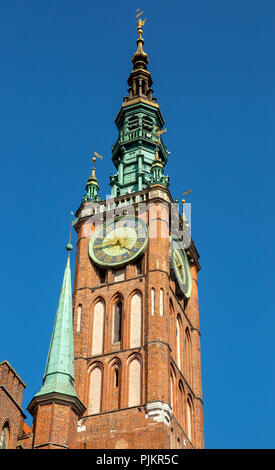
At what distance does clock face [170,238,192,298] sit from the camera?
144 ft

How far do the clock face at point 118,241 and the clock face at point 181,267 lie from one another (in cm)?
168

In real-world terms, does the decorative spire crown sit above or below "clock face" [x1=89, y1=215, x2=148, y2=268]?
above

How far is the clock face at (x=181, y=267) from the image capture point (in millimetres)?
43750

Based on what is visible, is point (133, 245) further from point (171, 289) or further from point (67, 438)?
point (67, 438)

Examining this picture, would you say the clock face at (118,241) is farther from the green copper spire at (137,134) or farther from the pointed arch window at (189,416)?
the pointed arch window at (189,416)

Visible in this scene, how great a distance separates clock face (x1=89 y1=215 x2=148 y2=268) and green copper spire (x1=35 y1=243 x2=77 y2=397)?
14.8 meters

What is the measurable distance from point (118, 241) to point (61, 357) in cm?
1791

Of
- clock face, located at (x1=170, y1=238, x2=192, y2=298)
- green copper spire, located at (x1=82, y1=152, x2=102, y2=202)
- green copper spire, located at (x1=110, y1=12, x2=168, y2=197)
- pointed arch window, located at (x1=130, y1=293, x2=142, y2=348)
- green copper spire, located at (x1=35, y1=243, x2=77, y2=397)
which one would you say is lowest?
green copper spire, located at (x1=35, y1=243, x2=77, y2=397)

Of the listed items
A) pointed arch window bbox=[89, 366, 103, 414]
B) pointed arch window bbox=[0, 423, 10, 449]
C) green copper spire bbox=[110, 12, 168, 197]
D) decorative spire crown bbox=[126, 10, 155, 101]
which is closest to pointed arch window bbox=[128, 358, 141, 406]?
pointed arch window bbox=[89, 366, 103, 414]

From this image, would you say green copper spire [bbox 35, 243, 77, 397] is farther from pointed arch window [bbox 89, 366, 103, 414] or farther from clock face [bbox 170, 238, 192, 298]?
clock face [bbox 170, 238, 192, 298]

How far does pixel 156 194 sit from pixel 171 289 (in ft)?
16.1

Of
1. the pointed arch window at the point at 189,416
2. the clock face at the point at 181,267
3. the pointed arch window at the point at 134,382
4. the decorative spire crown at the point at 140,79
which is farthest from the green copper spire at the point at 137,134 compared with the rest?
the pointed arch window at the point at 189,416

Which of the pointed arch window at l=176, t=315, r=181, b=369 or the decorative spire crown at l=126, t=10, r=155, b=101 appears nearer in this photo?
the pointed arch window at l=176, t=315, r=181, b=369
